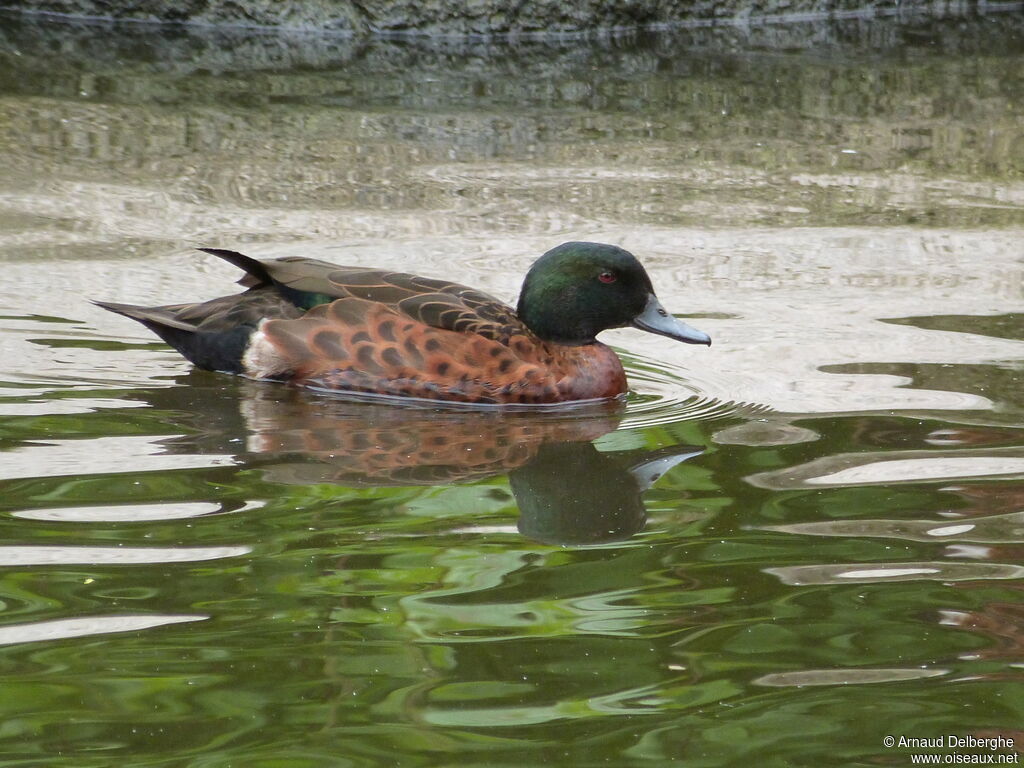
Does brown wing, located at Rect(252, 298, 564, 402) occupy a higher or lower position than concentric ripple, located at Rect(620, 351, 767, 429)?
higher

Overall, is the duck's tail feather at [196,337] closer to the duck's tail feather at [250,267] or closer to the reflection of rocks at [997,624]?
the duck's tail feather at [250,267]

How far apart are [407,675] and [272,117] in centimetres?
761

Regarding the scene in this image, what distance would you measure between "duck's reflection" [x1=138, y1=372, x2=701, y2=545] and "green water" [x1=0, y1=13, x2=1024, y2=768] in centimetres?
2

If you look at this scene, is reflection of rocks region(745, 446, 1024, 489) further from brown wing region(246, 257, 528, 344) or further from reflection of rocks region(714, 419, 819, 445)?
brown wing region(246, 257, 528, 344)

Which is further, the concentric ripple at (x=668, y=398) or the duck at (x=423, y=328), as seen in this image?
the duck at (x=423, y=328)

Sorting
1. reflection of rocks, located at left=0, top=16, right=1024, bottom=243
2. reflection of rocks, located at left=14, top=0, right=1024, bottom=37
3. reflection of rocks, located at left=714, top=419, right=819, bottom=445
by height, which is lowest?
reflection of rocks, located at left=714, top=419, right=819, bottom=445

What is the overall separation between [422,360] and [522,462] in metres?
0.92

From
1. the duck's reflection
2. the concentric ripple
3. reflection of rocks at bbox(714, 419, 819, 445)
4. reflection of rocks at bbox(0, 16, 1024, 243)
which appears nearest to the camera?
the duck's reflection

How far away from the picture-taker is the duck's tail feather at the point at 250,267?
6148 mm

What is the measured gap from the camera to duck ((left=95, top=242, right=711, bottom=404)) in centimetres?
616

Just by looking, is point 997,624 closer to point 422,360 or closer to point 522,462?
point 522,462

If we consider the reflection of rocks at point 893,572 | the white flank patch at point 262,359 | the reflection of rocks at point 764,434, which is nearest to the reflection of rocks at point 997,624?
the reflection of rocks at point 893,572

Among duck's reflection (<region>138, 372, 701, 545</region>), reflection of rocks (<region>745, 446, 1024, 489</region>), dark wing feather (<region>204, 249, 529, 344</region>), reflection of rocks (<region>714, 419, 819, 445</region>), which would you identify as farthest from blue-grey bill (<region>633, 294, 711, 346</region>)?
reflection of rocks (<region>745, 446, 1024, 489</region>)

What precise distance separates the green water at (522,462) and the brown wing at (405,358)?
0.14 m
